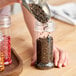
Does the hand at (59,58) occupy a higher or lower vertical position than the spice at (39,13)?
lower

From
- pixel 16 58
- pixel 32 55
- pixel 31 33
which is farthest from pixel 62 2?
pixel 16 58

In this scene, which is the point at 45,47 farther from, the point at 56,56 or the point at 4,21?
the point at 4,21

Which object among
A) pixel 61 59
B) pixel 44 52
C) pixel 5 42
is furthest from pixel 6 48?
pixel 61 59

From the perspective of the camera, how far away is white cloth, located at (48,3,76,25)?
67.3 inches

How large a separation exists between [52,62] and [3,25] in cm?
28

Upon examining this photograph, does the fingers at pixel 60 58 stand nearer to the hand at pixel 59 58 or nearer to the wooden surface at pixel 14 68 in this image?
the hand at pixel 59 58

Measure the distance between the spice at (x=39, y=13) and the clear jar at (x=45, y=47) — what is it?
2cm

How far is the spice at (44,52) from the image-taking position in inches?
45.5

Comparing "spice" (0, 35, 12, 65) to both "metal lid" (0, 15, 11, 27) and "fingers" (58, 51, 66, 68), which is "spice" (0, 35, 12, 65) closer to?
"metal lid" (0, 15, 11, 27)

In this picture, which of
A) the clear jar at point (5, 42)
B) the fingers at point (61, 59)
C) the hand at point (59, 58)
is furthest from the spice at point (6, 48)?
the fingers at point (61, 59)

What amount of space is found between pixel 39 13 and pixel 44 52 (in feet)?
0.57

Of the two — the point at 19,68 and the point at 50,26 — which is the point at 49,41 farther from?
the point at 19,68

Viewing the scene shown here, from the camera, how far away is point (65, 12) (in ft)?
5.91

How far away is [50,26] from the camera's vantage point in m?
1.17
